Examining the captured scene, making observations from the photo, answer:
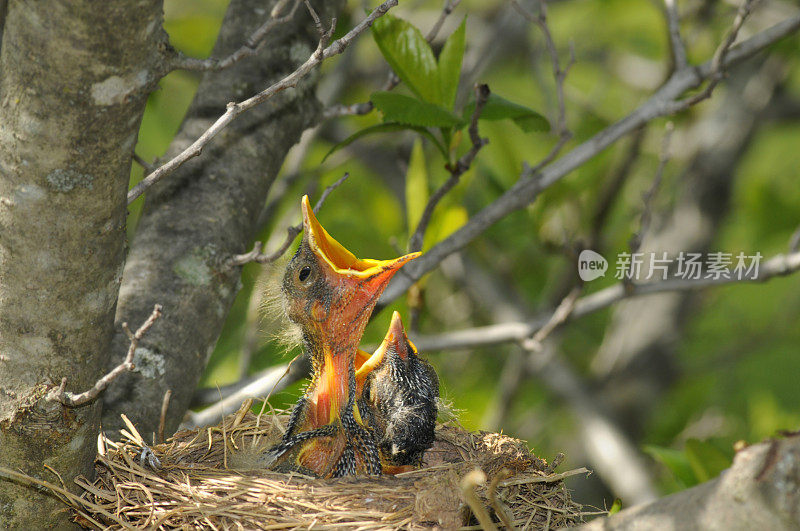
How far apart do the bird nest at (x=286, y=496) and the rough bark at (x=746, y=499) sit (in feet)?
1.58

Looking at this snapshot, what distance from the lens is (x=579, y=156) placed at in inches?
102

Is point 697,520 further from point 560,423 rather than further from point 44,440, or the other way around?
point 560,423

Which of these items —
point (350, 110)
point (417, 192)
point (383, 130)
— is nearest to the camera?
point (383, 130)

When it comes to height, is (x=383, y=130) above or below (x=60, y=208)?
above

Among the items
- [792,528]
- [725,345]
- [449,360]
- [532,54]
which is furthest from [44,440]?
[725,345]

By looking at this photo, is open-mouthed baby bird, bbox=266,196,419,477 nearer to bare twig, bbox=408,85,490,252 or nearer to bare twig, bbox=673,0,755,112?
bare twig, bbox=408,85,490,252

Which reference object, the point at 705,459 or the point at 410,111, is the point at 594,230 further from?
the point at 410,111

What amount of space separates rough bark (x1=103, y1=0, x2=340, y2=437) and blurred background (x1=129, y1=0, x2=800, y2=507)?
54cm

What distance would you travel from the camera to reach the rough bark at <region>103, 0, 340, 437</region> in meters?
2.29

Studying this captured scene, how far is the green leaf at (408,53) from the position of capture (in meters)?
2.41

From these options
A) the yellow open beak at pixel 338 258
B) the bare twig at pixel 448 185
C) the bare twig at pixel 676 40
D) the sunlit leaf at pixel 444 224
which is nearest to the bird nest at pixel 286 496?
the yellow open beak at pixel 338 258

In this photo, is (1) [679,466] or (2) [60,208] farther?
(1) [679,466]

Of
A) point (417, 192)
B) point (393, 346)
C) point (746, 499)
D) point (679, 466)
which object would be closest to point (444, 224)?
point (417, 192)

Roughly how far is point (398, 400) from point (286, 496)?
0.56 m
